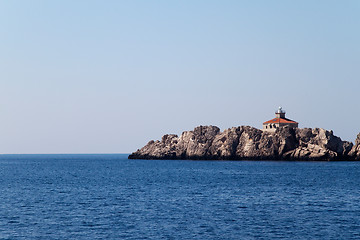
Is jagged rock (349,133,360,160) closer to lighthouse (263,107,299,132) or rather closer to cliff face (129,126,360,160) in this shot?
cliff face (129,126,360,160)

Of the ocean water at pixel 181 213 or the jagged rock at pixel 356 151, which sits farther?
the jagged rock at pixel 356 151

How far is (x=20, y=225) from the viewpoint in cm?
3741

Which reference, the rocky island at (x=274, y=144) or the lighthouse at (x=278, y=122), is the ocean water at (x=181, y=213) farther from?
the lighthouse at (x=278, y=122)

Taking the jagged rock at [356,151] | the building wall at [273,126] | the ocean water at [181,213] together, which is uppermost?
the building wall at [273,126]

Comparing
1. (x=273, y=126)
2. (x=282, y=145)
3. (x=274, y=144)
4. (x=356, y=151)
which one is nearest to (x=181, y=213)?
(x=282, y=145)

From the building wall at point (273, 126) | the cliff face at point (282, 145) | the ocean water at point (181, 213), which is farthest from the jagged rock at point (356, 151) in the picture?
the ocean water at point (181, 213)

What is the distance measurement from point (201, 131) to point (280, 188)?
128 metres

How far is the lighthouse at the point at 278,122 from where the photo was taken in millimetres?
185125

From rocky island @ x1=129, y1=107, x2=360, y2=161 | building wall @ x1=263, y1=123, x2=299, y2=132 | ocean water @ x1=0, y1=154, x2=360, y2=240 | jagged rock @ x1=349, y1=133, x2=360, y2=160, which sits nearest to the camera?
ocean water @ x1=0, y1=154, x2=360, y2=240

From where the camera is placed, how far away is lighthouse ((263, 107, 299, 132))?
607ft

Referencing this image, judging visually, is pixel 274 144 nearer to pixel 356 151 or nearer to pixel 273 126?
pixel 273 126

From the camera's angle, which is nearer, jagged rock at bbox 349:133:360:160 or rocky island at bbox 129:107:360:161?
rocky island at bbox 129:107:360:161

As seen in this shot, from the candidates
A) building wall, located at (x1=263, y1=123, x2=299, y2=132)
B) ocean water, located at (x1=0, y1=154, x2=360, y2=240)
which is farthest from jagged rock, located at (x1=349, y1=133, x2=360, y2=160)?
ocean water, located at (x1=0, y1=154, x2=360, y2=240)

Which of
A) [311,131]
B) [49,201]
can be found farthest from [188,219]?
[311,131]
